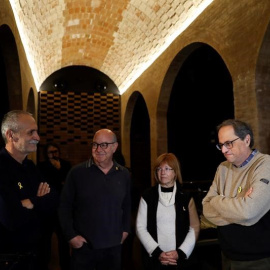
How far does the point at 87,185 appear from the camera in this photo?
2162mm

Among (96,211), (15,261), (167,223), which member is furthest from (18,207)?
(167,223)

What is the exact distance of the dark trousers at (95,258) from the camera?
2.08m

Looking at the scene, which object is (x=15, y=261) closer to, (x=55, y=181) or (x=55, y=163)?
(x=55, y=181)

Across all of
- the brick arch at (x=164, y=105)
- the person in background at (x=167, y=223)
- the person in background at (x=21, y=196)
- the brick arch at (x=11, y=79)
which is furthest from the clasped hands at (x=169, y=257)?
the brick arch at (x=164, y=105)

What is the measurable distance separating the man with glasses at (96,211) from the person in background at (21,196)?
275 mm

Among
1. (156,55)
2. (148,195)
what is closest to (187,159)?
(156,55)

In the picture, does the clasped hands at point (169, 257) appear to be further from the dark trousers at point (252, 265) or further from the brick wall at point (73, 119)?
the brick wall at point (73, 119)

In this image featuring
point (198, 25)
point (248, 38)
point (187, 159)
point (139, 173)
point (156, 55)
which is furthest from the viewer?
point (139, 173)

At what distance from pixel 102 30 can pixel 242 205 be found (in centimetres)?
668

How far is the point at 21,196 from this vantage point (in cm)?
172

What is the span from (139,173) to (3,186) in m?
8.21

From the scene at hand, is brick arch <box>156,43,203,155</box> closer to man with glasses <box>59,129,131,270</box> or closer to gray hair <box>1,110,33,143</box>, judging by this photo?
man with glasses <box>59,129,131,270</box>

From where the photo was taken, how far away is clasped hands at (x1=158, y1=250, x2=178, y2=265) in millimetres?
1943

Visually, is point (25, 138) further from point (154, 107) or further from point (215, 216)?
point (154, 107)
